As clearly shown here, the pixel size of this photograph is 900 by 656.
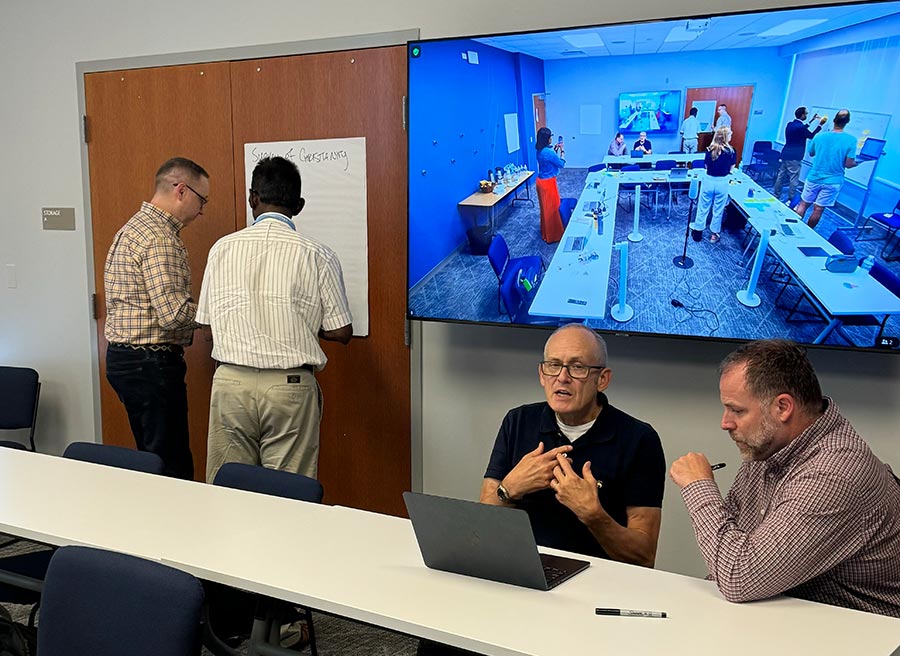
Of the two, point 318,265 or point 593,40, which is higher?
point 593,40

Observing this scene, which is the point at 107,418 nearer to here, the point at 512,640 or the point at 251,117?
the point at 251,117

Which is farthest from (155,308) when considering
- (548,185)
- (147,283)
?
(548,185)

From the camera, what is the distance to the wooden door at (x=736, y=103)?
282cm

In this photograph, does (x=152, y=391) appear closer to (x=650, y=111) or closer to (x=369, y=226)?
(x=369, y=226)

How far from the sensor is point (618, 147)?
3.08 metres

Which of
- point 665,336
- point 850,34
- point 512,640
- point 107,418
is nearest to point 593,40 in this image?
point 850,34

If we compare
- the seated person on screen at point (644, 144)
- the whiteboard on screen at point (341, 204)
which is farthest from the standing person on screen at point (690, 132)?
the whiteboard on screen at point (341, 204)

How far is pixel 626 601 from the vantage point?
71.8 inches

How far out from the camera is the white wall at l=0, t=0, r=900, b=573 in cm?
322

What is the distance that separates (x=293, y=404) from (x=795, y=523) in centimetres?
201

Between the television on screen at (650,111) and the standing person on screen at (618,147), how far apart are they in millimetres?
28

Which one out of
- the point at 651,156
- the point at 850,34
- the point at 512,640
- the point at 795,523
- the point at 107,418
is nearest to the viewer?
the point at 512,640

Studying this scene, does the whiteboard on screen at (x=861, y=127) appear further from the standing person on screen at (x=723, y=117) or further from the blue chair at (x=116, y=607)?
the blue chair at (x=116, y=607)

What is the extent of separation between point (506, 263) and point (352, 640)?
1.53 meters
